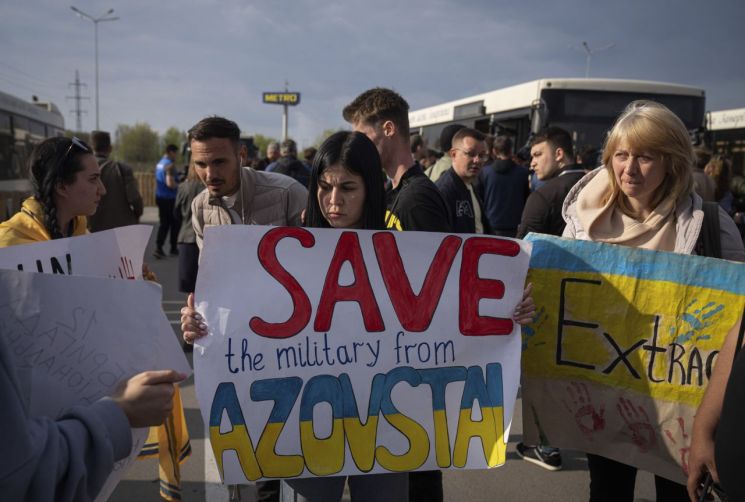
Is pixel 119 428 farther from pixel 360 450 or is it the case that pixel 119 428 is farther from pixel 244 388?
pixel 360 450

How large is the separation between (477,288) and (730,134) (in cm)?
1193

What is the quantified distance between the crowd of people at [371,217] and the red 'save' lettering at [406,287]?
0.16 m

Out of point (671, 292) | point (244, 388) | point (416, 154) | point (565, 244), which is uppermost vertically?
point (416, 154)

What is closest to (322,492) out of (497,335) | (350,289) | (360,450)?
(360,450)

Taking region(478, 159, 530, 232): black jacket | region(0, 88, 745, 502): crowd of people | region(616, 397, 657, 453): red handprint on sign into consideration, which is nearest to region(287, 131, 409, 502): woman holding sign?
region(0, 88, 745, 502): crowd of people

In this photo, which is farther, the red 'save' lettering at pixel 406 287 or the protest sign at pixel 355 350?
the red 'save' lettering at pixel 406 287

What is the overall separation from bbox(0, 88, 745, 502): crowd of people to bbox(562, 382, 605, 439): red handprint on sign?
0.67ft

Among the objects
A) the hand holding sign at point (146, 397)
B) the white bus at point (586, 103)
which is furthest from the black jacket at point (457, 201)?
the white bus at point (586, 103)

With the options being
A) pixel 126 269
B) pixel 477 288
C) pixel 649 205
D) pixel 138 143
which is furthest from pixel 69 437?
pixel 138 143

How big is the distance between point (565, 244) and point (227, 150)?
175 cm

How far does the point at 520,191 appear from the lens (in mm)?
6270

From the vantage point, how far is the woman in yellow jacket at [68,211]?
208 centimetres

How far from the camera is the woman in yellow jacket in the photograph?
2076mm

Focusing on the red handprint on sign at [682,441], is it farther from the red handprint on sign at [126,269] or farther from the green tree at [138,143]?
the green tree at [138,143]
